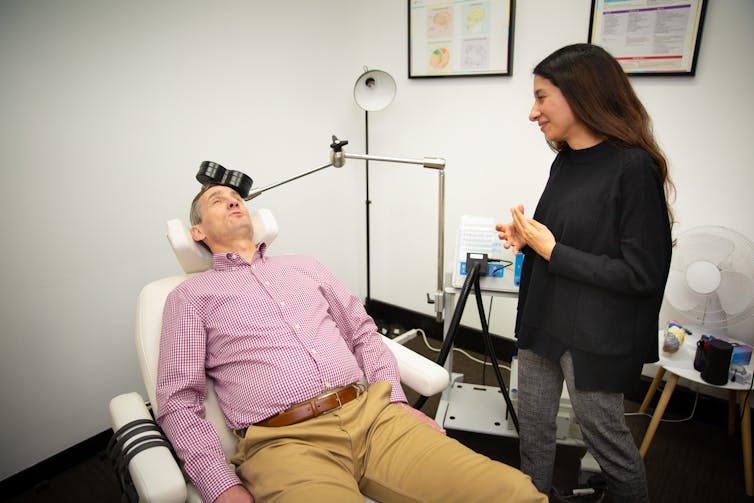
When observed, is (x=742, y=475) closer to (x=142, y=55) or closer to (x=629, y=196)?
(x=629, y=196)

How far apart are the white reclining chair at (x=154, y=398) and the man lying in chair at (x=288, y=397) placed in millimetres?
51

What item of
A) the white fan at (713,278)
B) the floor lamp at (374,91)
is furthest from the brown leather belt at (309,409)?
the floor lamp at (374,91)

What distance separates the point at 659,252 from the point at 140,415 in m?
1.42

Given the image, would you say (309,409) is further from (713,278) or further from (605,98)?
(713,278)

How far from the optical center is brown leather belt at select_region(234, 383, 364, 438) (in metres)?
1.16

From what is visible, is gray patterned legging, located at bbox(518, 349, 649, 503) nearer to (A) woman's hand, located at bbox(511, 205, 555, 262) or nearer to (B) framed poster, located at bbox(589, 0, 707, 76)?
(A) woman's hand, located at bbox(511, 205, 555, 262)

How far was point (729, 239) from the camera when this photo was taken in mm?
1549

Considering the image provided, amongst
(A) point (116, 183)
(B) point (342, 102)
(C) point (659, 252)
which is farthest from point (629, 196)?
(B) point (342, 102)

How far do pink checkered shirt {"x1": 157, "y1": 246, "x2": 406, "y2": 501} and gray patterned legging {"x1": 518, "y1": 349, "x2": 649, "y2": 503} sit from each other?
46 centimetres

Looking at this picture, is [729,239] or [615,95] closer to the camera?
[615,95]

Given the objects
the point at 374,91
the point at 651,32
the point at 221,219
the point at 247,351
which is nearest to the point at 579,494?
the point at 247,351

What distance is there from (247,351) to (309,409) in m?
0.26

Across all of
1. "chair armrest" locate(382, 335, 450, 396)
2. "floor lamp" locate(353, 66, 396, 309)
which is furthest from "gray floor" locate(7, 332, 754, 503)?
"floor lamp" locate(353, 66, 396, 309)

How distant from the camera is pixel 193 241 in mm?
1498
